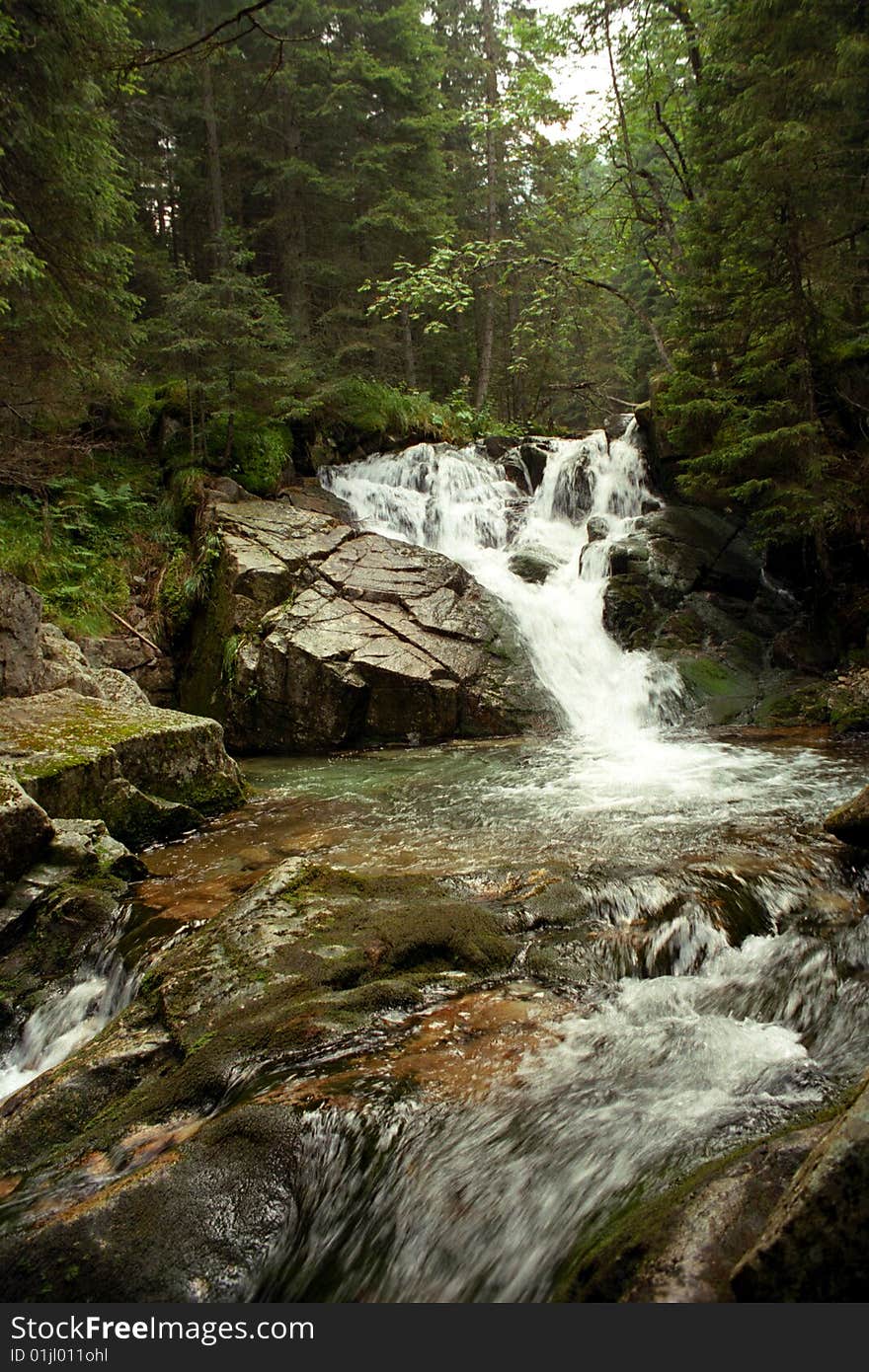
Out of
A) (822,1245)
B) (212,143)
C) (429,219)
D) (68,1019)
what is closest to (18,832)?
(68,1019)

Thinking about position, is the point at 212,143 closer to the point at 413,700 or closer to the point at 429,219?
the point at 429,219

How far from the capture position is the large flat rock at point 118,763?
18.2 feet

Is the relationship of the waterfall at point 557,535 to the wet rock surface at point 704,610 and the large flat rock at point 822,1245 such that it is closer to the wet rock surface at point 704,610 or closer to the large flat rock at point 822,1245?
the wet rock surface at point 704,610

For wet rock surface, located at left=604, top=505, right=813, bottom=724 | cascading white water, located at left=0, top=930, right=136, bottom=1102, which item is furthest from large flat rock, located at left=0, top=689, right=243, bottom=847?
wet rock surface, located at left=604, top=505, right=813, bottom=724

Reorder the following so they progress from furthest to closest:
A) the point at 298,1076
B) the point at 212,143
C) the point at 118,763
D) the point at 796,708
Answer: the point at 212,143 → the point at 796,708 → the point at 118,763 → the point at 298,1076

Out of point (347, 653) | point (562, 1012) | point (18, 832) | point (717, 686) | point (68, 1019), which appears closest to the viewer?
point (562, 1012)

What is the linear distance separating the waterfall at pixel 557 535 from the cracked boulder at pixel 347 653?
0.72 meters

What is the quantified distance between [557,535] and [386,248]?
1096 cm

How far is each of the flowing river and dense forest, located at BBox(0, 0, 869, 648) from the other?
3.71m

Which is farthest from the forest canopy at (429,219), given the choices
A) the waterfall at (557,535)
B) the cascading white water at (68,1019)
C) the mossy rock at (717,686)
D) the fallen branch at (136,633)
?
the cascading white water at (68,1019)

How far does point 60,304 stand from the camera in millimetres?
7582

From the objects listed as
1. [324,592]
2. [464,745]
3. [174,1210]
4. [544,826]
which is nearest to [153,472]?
[324,592]

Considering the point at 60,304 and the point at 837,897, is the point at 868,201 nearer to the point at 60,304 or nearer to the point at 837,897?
the point at 837,897

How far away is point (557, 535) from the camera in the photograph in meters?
13.4
